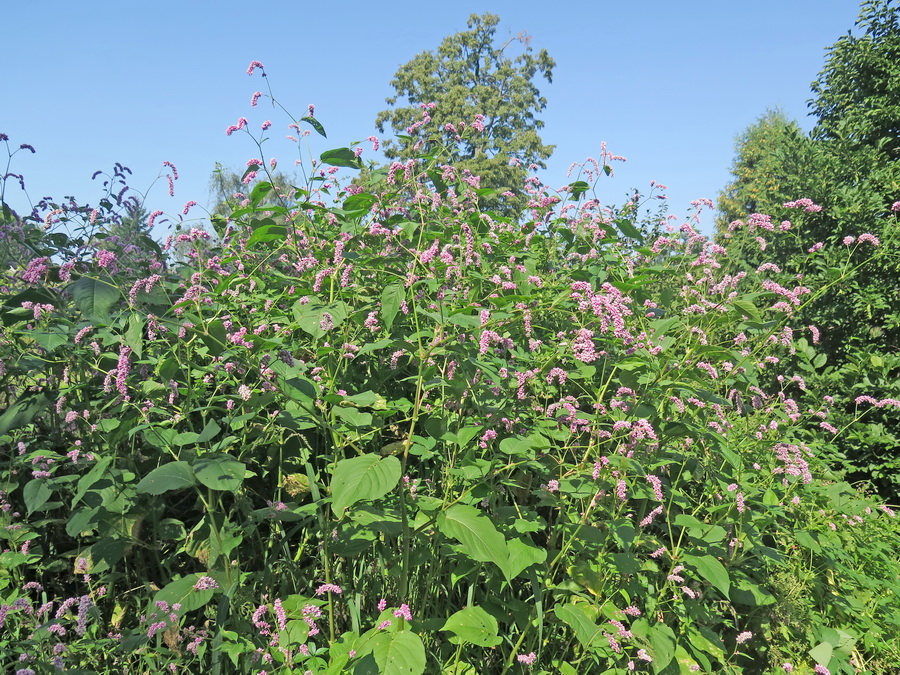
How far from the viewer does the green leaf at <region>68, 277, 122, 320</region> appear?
2141mm

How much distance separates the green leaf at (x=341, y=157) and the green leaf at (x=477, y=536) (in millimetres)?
1392

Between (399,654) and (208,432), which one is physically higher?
(208,432)

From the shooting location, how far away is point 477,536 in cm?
172

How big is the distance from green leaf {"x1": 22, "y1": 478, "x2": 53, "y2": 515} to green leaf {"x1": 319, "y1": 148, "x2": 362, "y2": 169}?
1563 mm

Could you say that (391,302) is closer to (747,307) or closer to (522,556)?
(522,556)

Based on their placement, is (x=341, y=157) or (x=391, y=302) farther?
(x=341, y=157)

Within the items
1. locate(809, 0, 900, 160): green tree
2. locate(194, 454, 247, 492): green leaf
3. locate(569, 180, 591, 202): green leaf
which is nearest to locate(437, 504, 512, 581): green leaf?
locate(194, 454, 247, 492): green leaf

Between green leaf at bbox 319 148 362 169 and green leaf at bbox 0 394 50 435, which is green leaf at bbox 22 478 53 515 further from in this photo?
green leaf at bbox 319 148 362 169

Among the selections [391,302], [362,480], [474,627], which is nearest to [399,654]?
[474,627]

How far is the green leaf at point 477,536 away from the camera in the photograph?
170 centimetres

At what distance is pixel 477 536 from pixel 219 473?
29.8 inches

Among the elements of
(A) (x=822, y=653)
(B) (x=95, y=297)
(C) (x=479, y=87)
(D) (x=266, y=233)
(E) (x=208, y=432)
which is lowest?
(A) (x=822, y=653)

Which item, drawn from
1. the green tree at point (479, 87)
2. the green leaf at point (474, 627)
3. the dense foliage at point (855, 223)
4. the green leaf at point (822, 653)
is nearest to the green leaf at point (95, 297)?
the green leaf at point (474, 627)

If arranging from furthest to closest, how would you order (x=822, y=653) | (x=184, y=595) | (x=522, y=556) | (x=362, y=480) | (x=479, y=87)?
(x=479, y=87) < (x=822, y=653) < (x=522, y=556) < (x=184, y=595) < (x=362, y=480)
